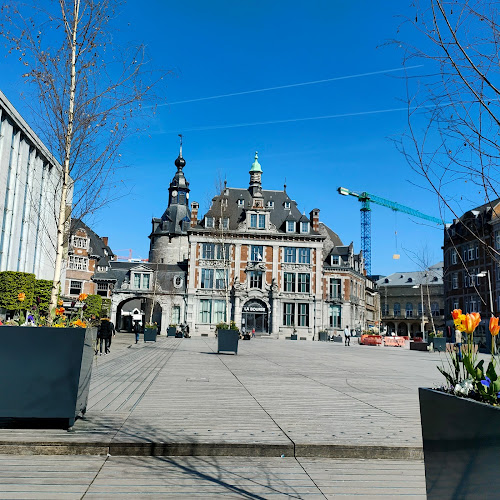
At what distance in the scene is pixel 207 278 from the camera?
187 ft

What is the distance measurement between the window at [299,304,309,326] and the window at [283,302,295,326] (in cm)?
90

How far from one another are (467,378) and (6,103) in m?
31.3

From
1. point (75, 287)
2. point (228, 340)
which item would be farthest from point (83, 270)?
point (228, 340)

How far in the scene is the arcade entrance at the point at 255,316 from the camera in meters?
56.9

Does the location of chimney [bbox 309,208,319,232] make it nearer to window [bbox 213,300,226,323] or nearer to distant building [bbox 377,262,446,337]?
window [bbox 213,300,226,323]

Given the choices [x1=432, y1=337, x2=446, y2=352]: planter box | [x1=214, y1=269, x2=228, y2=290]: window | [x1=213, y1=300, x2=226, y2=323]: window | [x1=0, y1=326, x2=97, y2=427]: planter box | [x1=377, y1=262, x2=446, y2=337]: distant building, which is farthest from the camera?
[x1=377, y1=262, x2=446, y2=337]: distant building

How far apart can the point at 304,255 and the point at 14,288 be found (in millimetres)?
36428

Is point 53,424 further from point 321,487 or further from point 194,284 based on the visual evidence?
point 194,284

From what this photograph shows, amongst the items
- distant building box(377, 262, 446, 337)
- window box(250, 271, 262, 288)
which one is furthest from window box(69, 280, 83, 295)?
distant building box(377, 262, 446, 337)

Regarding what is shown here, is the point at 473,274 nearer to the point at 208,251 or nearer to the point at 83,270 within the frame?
the point at 208,251

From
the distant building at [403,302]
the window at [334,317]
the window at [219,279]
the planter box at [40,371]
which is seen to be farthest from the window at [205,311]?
the planter box at [40,371]

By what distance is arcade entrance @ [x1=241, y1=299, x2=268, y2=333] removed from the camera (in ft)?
187

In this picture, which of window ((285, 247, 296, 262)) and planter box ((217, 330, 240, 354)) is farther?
window ((285, 247, 296, 262))

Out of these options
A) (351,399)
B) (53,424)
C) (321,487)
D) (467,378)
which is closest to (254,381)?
(351,399)
